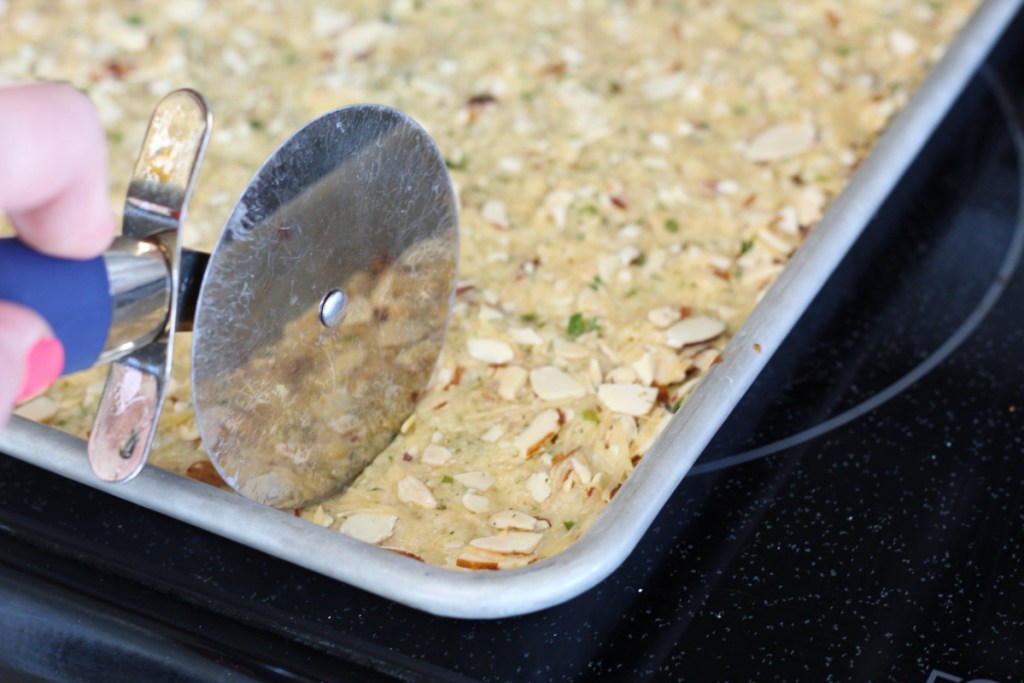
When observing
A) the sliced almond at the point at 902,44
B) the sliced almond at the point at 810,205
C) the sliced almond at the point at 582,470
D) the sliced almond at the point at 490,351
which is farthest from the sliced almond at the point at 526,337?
the sliced almond at the point at 902,44

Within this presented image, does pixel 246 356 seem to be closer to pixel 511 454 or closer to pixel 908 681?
pixel 511 454

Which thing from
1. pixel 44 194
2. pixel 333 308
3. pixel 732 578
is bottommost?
pixel 732 578

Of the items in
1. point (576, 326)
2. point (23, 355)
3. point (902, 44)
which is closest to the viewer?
point (23, 355)

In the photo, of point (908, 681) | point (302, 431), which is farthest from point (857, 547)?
point (302, 431)

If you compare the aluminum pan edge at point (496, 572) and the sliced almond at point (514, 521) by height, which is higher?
the aluminum pan edge at point (496, 572)

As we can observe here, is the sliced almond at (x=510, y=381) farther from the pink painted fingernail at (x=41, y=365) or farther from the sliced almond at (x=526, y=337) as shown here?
the pink painted fingernail at (x=41, y=365)

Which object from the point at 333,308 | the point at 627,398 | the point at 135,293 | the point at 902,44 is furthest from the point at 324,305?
the point at 902,44

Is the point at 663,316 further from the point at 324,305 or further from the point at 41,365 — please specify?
the point at 41,365

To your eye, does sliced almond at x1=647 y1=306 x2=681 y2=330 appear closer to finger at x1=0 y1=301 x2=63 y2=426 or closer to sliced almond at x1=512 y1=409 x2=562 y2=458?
sliced almond at x1=512 y1=409 x2=562 y2=458

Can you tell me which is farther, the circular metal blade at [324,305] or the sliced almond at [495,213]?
the sliced almond at [495,213]
